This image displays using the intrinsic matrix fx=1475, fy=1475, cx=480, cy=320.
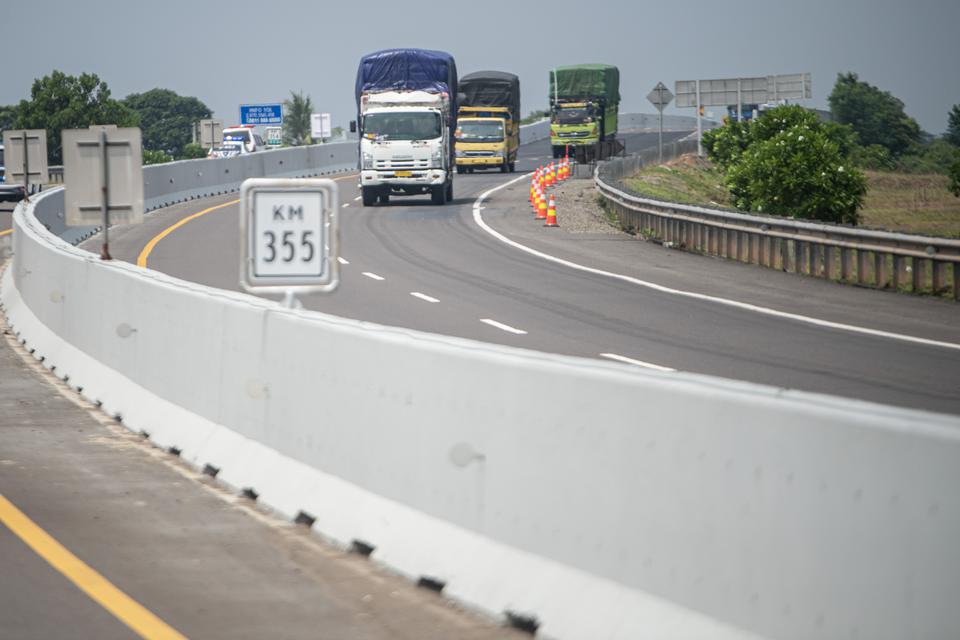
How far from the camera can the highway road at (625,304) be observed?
1566 centimetres

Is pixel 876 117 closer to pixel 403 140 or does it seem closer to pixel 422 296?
pixel 403 140

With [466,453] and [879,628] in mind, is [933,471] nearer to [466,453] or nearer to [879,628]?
[879,628]

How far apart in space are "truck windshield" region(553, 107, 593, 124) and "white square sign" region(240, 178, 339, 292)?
60235mm

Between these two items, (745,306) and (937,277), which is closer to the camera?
(745,306)

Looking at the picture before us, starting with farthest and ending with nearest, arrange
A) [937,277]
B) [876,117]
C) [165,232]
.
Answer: [876,117], [165,232], [937,277]

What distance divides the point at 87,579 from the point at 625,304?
584 inches

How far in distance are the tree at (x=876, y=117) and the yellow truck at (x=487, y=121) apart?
93954 millimetres

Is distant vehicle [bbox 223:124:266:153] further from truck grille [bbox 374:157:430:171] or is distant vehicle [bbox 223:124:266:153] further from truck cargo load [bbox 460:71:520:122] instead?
truck grille [bbox 374:157:430:171]

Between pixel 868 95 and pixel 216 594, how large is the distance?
16418 cm

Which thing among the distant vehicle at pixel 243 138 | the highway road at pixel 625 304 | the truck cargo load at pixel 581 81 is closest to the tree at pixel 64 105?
the distant vehicle at pixel 243 138

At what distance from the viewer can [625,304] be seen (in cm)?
2188

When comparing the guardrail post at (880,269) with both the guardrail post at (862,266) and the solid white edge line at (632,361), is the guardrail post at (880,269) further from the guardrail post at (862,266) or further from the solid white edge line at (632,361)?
the solid white edge line at (632,361)

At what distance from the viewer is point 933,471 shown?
4.55 metres

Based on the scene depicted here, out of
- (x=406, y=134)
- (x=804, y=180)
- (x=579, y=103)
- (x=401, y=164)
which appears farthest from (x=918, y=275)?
(x=579, y=103)
